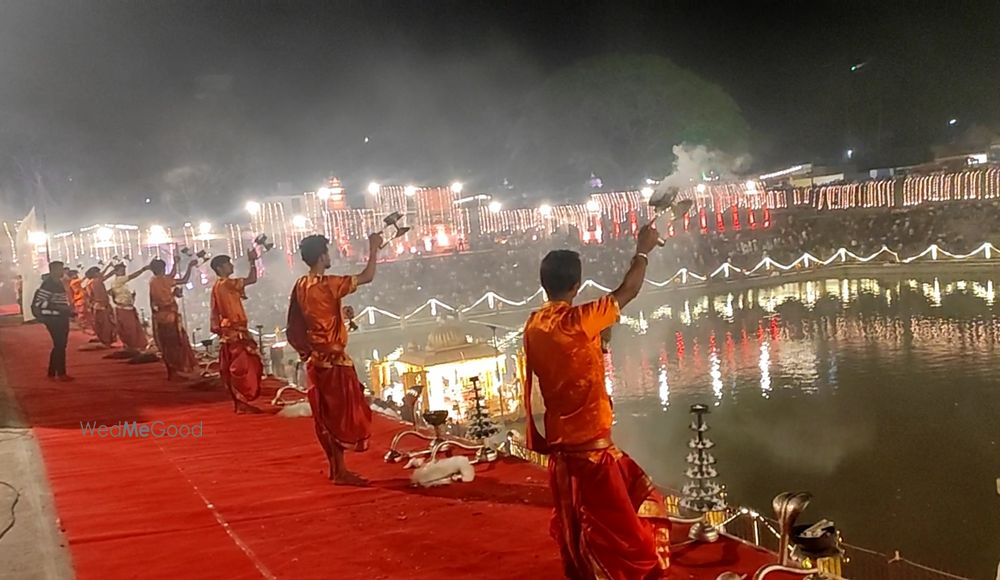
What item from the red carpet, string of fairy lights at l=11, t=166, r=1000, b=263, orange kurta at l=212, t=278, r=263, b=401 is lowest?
the red carpet

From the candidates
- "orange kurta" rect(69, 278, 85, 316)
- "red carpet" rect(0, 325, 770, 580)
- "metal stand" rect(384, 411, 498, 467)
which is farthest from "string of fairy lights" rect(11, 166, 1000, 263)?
"metal stand" rect(384, 411, 498, 467)

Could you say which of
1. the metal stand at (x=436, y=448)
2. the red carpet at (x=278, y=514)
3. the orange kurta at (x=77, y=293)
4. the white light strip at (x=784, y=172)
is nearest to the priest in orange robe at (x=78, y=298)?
the orange kurta at (x=77, y=293)

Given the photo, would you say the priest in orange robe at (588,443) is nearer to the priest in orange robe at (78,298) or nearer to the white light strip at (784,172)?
the priest in orange robe at (78,298)

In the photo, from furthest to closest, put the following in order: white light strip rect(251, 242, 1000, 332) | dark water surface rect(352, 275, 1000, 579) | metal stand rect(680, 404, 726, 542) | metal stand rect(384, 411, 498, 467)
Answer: white light strip rect(251, 242, 1000, 332) < dark water surface rect(352, 275, 1000, 579) < metal stand rect(384, 411, 498, 467) < metal stand rect(680, 404, 726, 542)

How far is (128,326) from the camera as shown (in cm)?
1186

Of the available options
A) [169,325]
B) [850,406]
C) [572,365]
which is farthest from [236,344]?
[850,406]

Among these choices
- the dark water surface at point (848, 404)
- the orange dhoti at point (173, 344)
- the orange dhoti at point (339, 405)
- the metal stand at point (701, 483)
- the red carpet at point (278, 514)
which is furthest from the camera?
the dark water surface at point (848, 404)

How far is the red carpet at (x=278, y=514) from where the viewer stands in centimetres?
382

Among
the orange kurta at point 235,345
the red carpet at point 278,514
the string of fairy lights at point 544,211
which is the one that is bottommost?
the red carpet at point 278,514

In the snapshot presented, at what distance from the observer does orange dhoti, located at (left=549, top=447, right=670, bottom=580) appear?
309cm

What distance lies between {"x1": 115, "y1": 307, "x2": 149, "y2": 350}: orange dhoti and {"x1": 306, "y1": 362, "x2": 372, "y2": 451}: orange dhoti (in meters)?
7.68

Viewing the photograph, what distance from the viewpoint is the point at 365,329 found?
24.0 metres

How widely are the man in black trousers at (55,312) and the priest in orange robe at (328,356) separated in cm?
547

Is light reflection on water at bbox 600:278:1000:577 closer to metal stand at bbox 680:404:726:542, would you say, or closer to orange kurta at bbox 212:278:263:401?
metal stand at bbox 680:404:726:542
